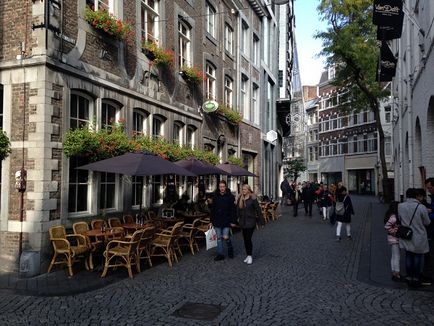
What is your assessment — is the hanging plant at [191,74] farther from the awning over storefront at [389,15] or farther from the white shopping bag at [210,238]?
the white shopping bag at [210,238]

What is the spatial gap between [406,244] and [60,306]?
18.0ft

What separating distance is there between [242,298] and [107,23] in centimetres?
693

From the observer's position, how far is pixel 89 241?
8.62m

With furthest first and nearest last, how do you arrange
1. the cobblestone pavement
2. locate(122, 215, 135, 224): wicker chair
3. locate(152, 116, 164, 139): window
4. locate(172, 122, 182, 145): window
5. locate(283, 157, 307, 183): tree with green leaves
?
locate(283, 157, 307, 183): tree with green leaves, locate(172, 122, 182, 145): window, locate(152, 116, 164, 139): window, locate(122, 215, 135, 224): wicker chair, the cobblestone pavement

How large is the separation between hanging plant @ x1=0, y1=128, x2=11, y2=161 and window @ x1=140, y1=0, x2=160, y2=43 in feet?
17.7

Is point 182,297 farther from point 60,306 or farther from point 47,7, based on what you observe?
point 47,7

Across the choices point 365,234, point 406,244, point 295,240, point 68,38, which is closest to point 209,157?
point 295,240

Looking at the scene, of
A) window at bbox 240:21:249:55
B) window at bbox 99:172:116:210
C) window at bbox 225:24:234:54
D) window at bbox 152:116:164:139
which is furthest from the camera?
window at bbox 240:21:249:55

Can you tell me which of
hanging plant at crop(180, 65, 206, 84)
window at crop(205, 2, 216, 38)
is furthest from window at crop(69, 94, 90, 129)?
window at crop(205, 2, 216, 38)

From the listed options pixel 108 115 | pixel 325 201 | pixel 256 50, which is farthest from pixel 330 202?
pixel 108 115

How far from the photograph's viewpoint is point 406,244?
290 inches

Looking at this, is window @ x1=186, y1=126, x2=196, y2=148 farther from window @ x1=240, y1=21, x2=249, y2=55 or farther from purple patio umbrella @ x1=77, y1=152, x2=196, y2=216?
window @ x1=240, y1=21, x2=249, y2=55

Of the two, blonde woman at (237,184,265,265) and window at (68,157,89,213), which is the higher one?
window at (68,157,89,213)

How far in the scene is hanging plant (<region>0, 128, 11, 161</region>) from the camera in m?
8.61
